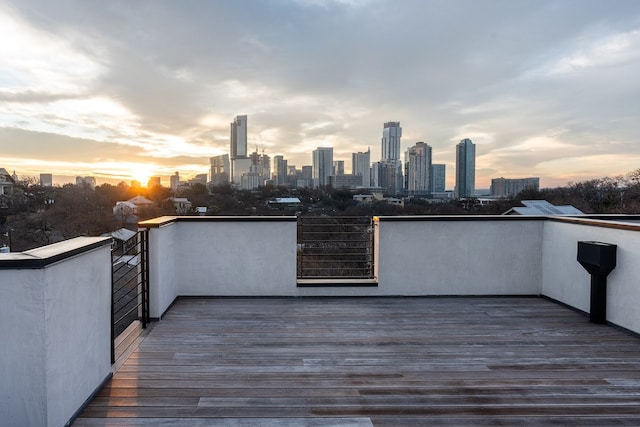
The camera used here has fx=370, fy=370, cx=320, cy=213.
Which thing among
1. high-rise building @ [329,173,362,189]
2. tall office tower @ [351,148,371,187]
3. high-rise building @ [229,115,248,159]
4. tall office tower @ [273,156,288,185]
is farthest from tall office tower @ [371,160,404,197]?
high-rise building @ [229,115,248,159]

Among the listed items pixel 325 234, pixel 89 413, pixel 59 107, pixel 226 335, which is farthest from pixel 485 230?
pixel 59 107

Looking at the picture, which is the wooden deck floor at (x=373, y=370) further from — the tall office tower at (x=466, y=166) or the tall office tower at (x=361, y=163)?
→ the tall office tower at (x=361, y=163)

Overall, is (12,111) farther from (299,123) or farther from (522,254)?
(522,254)

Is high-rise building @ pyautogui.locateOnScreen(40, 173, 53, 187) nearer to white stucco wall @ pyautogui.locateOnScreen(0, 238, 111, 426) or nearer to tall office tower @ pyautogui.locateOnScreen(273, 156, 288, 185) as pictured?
tall office tower @ pyautogui.locateOnScreen(273, 156, 288, 185)

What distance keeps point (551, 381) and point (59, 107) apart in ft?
39.3

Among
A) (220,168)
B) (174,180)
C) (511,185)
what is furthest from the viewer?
(174,180)

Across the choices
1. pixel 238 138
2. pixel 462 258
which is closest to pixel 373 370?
pixel 462 258

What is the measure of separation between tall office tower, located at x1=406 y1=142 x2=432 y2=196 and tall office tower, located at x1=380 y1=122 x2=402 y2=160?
606 millimetres

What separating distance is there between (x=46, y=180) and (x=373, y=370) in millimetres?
27667

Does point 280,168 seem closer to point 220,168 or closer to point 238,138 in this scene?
point 238,138

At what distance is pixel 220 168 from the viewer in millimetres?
20062

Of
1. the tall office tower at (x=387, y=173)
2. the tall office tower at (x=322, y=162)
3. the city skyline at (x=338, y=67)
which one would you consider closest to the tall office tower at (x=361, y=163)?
the tall office tower at (x=387, y=173)

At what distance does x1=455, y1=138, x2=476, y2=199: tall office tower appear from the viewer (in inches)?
559

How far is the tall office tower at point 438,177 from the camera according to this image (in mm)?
14399
